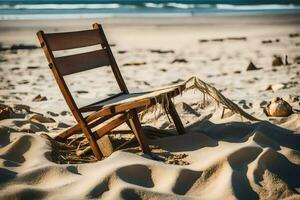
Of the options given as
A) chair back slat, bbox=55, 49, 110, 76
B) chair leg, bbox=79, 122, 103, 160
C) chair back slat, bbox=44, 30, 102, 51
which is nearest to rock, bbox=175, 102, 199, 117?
chair back slat, bbox=55, 49, 110, 76

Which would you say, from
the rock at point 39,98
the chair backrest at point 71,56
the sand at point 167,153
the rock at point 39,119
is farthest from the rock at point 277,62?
the rock at point 39,119

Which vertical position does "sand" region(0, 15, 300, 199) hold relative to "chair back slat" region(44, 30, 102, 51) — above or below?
below

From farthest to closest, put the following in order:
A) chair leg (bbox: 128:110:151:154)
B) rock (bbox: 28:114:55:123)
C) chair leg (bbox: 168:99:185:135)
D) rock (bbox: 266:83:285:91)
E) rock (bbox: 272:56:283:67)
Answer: rock (bbox: 272:56:283:67) < rock (bbox: 266:83:285:91) < rock (bbox: 28:114:55:123) < chair leg (bbox: 168:99:185:135) < chair leg (bbox: 128:110:151:154)

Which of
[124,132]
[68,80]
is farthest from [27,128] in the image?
[68,80]

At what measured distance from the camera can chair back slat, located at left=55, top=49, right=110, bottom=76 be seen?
3332 millimetres

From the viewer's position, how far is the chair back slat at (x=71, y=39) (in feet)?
10.9

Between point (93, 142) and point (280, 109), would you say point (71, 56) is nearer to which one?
point (93, 142)

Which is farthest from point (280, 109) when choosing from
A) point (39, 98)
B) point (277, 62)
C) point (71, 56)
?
point (277, 62)

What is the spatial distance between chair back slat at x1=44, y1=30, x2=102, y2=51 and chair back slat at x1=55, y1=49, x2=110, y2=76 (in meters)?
0.10

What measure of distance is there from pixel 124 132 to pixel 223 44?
28.6 ft

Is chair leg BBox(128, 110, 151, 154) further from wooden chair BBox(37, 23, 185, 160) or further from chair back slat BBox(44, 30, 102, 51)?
chair back slat BBox(44, 30, 102, 51)

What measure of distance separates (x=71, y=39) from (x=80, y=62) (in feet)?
0.71

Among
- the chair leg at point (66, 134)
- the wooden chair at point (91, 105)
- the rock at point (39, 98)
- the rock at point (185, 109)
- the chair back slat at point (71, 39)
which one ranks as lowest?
the rock at point (39, 98)

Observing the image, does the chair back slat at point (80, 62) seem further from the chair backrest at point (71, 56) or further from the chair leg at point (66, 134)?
the chair leg at point (66, 134)
